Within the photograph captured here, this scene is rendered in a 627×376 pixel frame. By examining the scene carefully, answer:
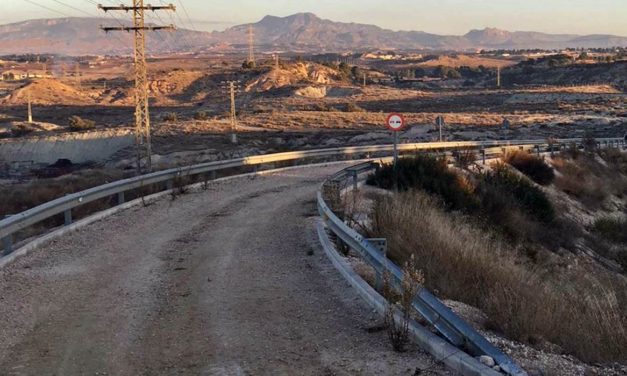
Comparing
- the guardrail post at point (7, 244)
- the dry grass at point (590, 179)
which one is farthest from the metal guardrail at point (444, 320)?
the dry grass at point (590, 179)

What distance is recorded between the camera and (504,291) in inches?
277

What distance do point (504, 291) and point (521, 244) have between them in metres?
9.05

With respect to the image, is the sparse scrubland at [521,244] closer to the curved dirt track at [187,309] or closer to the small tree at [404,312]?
the small tree at [404,312]

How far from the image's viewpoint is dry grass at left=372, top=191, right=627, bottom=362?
5.93 metres

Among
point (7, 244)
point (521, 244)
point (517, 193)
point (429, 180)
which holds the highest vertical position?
point (7, 244)

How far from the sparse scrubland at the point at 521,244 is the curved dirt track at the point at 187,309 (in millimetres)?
1187

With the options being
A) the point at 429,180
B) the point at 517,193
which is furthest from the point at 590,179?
the point at 429,180

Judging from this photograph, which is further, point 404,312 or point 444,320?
point 404,312

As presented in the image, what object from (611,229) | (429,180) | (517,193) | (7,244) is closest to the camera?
(7,244)

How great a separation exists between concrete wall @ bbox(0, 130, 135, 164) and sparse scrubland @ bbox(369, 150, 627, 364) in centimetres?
3406

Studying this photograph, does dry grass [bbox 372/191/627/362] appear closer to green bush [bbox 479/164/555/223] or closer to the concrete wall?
green bush [bbox 479/164/555/223]

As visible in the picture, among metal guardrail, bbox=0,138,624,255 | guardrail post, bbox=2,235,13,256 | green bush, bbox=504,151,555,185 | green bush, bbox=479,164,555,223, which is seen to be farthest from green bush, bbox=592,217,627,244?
guardrail post, bbox=2,235,13,256

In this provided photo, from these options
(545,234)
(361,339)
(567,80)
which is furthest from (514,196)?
(567,80)

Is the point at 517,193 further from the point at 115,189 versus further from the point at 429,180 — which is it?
the point at 115,189
